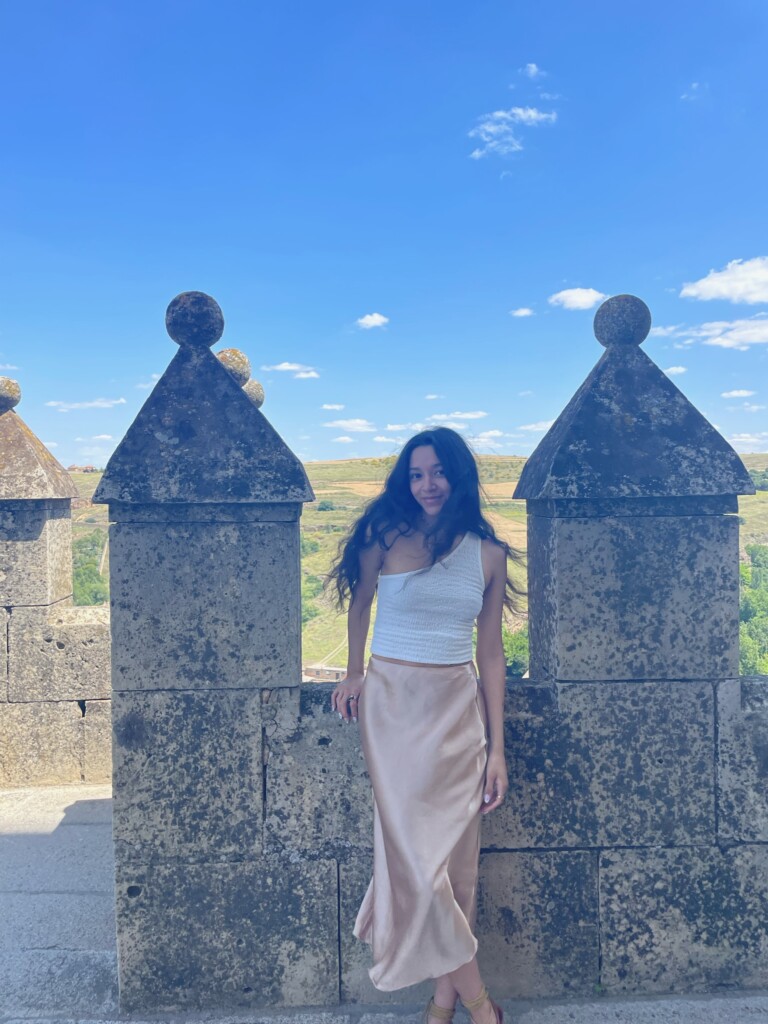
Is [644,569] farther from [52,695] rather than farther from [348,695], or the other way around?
[52,695]

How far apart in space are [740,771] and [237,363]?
2.91 m

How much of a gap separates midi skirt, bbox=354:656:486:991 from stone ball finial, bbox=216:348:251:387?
75.2 inches

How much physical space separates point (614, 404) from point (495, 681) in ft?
3.82

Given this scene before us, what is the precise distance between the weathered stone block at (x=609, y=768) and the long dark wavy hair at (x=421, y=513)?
570mm

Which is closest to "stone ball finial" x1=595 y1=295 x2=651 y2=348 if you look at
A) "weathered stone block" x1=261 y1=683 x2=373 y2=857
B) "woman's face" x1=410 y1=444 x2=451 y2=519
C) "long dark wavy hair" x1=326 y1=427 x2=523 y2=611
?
"long dark wavy hair" x1=326 y1=427 x2=523 y2=611

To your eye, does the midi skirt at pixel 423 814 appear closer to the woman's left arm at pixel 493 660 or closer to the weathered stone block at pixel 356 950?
the woman's left arm at pixel 493 660

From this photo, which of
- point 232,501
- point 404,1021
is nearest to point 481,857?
point 404,1021

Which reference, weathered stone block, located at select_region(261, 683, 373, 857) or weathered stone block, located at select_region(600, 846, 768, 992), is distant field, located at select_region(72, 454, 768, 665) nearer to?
weathered stone block, located at select_region(261, 683, 373, 857)

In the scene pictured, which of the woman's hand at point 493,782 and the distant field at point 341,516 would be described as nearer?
the woman's hand at point 493,782

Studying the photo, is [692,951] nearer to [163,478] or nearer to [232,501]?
[232,501]

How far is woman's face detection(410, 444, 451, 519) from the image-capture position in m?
2.41

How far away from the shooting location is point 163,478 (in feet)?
8.57

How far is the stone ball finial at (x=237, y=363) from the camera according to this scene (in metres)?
3.65

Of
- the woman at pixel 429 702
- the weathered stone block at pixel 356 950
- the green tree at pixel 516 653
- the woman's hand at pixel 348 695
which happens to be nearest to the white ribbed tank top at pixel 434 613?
the woman at pixel 429 702
